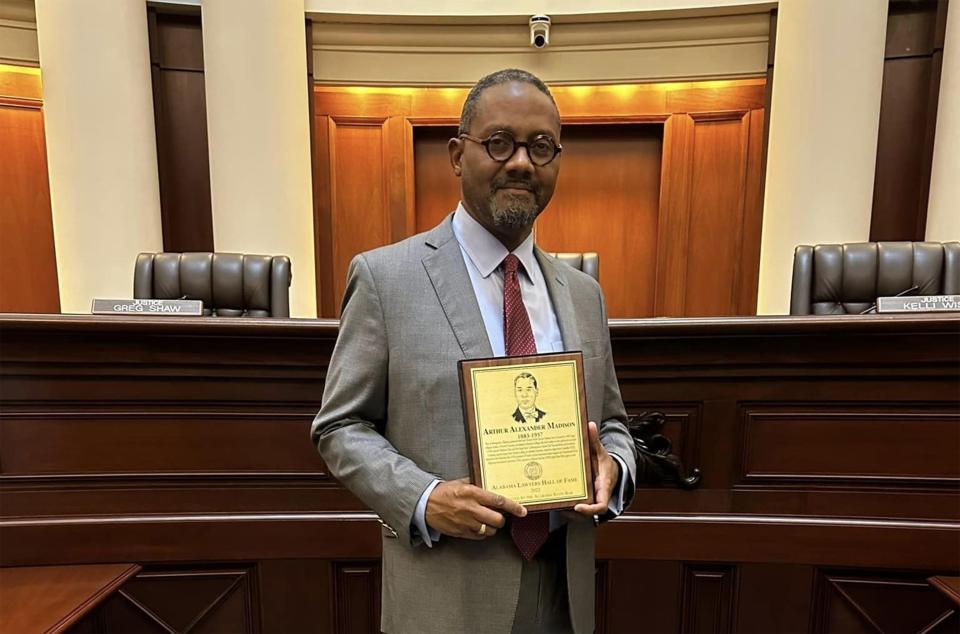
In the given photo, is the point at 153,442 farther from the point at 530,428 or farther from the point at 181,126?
the point at 181,126

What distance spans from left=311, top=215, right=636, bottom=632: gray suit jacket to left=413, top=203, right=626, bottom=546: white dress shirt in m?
0.03

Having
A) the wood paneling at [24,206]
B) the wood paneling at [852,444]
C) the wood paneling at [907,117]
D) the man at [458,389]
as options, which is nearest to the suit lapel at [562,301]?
the man at [458,389]

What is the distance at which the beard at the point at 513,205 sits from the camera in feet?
2.37

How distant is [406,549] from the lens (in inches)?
30.2

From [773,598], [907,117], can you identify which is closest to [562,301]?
[773,598]

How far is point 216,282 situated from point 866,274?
9.77 ft

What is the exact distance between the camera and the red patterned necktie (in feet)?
2.43

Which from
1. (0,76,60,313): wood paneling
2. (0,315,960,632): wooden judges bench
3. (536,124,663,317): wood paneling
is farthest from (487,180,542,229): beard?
(0,76,60,313): wood paneling

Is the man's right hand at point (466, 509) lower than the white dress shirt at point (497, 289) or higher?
lower

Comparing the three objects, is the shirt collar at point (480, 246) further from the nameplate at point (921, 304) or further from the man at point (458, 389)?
the nameplate at point (921, 304)

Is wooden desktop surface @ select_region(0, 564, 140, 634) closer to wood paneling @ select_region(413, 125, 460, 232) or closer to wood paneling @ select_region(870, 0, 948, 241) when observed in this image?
wood paneling @ select_region(413, 125, 460, 232)

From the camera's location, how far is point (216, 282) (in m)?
2.24

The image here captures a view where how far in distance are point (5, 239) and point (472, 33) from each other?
158 inches

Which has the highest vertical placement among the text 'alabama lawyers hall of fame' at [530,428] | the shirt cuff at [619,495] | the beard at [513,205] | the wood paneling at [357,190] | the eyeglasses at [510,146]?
the wood paneling at [357,190]
